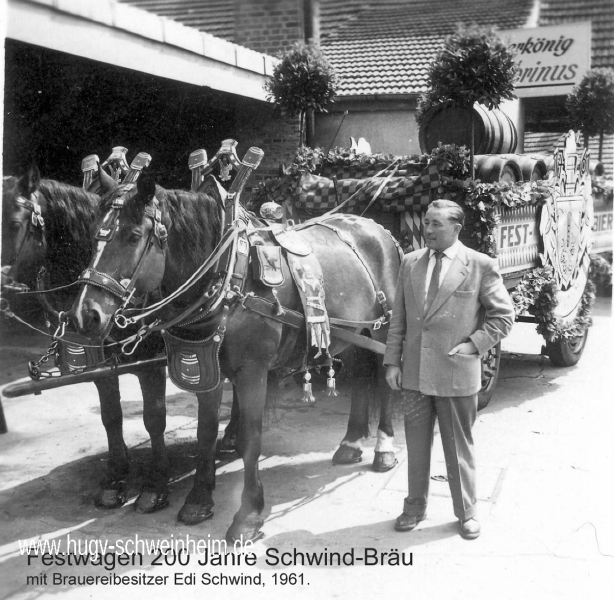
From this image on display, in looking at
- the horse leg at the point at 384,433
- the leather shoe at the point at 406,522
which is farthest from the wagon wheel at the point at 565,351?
the leather shoe at the point at 406,522

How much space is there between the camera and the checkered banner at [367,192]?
4844 millimetres

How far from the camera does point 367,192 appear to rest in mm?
5043

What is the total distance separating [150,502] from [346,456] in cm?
136

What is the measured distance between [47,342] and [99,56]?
2.48 meters

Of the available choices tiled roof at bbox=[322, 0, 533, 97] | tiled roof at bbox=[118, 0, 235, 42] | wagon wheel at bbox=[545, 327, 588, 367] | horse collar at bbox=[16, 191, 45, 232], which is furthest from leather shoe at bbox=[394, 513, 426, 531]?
tiled roof at bbox=[118, 0, 235, 42]

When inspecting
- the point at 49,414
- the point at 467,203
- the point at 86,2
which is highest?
the point at 86,2

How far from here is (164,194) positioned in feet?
9.94

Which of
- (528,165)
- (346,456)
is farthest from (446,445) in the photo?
(528,165)

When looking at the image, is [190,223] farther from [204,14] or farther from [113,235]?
[204,14]

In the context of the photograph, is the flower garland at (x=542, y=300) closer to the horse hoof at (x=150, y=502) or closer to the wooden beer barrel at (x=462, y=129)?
the wooden beer barrel at (x=462, y=129)

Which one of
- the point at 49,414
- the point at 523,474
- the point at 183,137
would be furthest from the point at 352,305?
the point at 49,414

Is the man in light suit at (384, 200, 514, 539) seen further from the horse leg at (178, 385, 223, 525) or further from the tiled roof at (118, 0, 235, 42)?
the tiled roof at (118, 0, 235, 42)

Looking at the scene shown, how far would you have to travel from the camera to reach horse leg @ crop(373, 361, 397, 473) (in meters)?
4.18

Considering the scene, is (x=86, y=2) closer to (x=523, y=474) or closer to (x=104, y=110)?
(x=104, y=110)
